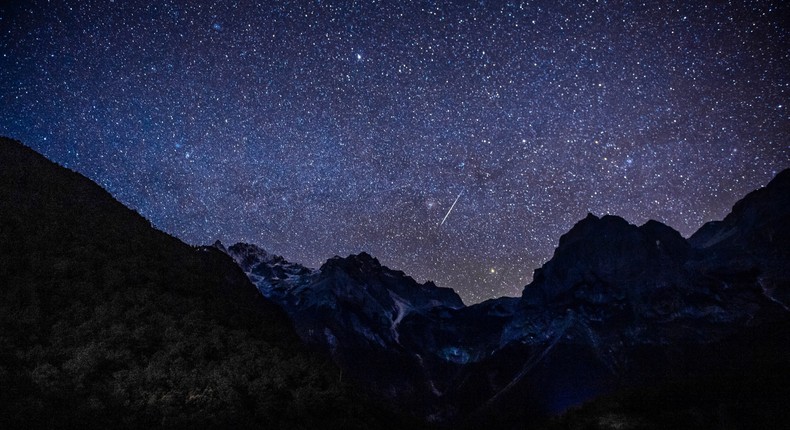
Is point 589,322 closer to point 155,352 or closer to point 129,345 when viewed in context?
point 155,352

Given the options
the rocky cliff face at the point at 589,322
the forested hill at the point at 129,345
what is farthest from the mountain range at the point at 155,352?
the rocky cliff face at the point at 589,322

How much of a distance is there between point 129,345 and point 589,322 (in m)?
171

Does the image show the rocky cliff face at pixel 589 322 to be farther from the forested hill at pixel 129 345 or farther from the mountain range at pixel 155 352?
the forested hill at pixel 129 345

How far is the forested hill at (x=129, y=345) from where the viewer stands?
13.1 m

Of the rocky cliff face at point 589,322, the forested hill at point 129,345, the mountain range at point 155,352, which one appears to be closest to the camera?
the forested hill at point 129,345

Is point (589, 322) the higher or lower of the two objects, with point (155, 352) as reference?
lower

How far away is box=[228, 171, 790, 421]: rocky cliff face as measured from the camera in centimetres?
12356

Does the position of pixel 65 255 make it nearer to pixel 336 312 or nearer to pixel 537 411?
pixel 537 411

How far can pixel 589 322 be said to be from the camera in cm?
15600

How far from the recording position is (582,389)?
119m

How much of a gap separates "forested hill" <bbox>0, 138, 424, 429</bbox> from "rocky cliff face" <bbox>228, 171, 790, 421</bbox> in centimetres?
10753

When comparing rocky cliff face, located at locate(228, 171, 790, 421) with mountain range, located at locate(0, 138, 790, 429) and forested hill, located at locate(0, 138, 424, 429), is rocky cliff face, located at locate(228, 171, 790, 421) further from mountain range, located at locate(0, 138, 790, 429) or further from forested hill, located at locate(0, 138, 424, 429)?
forested hill, located at locate(0, 138, 424, 429)

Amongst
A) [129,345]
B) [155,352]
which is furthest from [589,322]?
[129,345]

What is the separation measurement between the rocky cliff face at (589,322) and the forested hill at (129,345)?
107528mm
